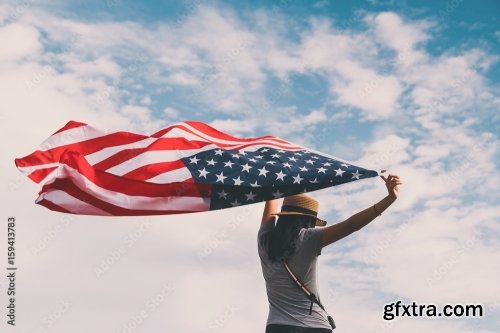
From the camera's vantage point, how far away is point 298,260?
5.30 meters

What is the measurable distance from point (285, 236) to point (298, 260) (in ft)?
0.80

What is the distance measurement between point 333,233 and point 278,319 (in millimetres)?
944

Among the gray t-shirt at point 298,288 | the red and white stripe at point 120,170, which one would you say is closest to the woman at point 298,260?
the gray t-shirt at point 298,288

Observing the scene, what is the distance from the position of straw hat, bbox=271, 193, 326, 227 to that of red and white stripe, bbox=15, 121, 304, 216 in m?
1.22

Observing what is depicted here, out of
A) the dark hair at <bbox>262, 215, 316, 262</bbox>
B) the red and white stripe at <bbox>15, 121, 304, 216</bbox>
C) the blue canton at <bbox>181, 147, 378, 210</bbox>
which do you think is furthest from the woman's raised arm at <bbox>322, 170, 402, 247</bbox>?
the red and white stripe at <bbox>15, 121, 304, 216</bbox>

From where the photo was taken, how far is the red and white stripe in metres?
6.77

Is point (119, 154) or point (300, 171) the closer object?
point (300, 171)

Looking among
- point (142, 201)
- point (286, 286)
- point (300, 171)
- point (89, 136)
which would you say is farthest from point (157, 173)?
point (286, 286)

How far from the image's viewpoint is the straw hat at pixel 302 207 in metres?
5.60

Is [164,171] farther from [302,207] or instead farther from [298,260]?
[298,260]

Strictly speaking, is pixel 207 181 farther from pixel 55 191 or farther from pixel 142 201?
pixel 55 191

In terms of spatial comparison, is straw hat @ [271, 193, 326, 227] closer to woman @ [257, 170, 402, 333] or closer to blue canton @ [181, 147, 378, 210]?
woman @ [257, 170, 402, 333]

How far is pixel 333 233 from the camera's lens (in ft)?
16.9

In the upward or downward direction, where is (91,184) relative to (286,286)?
upward
